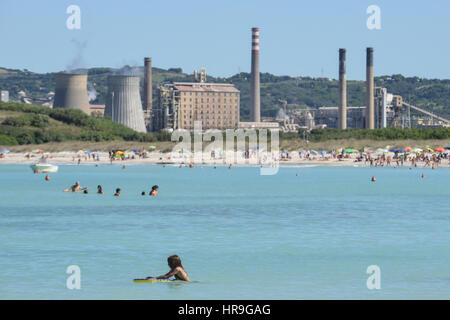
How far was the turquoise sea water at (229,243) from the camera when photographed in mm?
22844

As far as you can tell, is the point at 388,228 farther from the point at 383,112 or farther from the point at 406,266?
the point at 383,112

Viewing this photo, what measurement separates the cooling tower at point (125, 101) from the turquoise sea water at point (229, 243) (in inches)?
3835

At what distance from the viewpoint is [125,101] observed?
16262 centimetres

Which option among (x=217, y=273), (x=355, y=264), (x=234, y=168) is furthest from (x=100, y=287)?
(x=234, y=168)

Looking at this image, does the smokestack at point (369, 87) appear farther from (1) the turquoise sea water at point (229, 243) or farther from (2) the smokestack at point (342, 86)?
(1) the turquoise sea water at point (229, 243)

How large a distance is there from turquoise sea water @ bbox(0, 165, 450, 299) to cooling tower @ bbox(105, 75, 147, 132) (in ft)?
320

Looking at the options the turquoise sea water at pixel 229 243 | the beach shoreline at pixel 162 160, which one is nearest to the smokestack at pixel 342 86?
the beach shoreline at pixel 162 160

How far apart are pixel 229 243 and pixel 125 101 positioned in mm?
132588

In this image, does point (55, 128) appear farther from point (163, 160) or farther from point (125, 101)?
point (163, 160)

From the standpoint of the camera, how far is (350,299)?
21344 millimetres

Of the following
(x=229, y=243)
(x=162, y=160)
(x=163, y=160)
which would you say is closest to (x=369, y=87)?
(x=163, y=160)

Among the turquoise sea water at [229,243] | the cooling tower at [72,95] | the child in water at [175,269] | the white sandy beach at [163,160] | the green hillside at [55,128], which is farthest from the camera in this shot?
the cooling tower at [72,95]

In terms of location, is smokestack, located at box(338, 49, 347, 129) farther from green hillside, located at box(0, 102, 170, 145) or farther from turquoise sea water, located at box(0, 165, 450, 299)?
turquoise sea water, located at box(0, 165, 450, 299)

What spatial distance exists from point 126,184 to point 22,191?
1207 cm
